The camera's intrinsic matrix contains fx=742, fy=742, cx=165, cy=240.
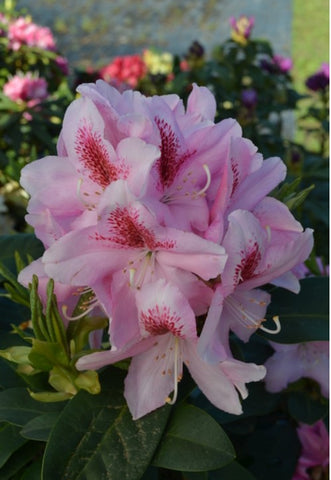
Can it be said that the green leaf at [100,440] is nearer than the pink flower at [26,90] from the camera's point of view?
Yes

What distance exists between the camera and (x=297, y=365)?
1.02 m

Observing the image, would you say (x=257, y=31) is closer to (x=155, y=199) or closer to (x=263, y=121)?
(x=263, y=121)

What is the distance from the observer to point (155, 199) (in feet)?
2.19

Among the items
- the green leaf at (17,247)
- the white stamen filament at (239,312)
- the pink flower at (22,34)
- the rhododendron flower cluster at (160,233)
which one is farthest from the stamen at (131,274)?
the pink flower at (22,34)

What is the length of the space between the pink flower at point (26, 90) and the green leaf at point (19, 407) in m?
1.69

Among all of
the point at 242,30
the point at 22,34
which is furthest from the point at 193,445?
the point at 242,30

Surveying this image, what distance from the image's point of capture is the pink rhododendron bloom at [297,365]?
1.00 m

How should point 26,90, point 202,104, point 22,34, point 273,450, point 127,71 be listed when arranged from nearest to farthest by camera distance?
point 202,104
point 273,450
point 26,90
point 22,34
point 127,71

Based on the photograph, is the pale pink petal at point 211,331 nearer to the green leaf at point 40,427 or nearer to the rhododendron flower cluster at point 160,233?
the rhododendron flower cluster at point 160,233

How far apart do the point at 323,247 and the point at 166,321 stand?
4.92 feet

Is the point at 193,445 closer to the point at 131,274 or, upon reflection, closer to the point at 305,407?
the point at 131,274

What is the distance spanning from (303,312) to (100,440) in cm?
28

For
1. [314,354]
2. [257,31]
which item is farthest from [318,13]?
[314,354]

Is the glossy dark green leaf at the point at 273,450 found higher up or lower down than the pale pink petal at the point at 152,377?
lower down
